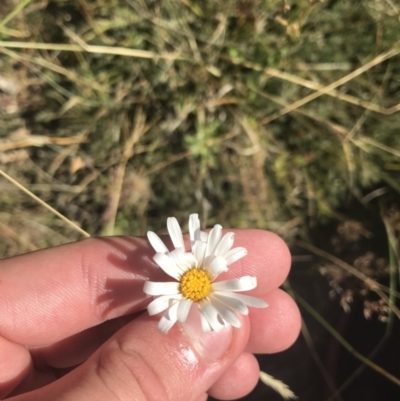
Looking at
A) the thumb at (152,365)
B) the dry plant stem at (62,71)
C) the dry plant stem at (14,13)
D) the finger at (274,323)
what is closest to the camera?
the thumb at (152,365)

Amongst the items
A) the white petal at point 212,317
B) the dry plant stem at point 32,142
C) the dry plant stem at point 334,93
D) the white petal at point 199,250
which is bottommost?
the white petal at point 212,317

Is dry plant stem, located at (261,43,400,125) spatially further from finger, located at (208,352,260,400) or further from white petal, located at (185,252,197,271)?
finger, located at (208,352,260,400)

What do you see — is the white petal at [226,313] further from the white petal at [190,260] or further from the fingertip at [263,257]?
the fingertip at [263,257]

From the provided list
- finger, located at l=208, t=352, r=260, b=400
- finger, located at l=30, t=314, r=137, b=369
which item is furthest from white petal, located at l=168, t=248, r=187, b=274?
finger, located at l=208, t=352, r=260, b=400

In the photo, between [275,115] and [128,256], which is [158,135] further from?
[128,256]

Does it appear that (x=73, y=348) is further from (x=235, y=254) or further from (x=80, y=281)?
(x=235, y=254)

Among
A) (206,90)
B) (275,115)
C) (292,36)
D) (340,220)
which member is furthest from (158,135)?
(340,220)

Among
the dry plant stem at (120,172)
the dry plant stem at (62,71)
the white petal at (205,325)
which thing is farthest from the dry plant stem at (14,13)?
the white petal at (205,325)

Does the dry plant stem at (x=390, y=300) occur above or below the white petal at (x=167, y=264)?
below
